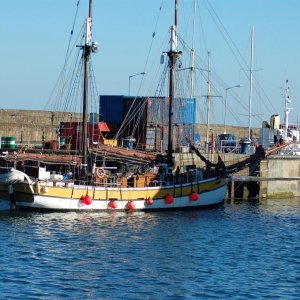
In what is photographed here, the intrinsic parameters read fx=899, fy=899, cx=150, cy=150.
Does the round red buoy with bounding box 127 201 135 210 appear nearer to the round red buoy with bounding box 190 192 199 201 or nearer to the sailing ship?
the sailing ship

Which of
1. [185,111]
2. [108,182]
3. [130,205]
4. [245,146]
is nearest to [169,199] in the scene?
[130,205]

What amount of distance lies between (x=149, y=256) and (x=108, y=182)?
16.8 m

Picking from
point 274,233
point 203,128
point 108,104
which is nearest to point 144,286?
point 274,233

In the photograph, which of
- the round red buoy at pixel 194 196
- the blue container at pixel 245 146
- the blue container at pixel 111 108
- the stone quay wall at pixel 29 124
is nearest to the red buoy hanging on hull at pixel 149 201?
the round red buoy at pixel 194 196

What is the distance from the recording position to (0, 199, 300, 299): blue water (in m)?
29.5

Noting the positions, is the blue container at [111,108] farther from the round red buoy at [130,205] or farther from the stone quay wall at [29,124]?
the round red buoy at [130,205]

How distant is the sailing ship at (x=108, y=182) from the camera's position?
4931cm

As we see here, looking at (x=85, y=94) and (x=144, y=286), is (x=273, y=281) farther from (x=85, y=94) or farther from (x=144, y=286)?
(x=85, y=94)

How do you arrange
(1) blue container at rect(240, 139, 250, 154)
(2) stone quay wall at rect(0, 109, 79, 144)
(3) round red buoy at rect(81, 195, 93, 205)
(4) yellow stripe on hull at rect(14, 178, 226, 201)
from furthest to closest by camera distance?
1. (2) stone quay wall at rect(0, 109, 79, 144)
2. (1) blue container at rect(240, 139, 250, 154)
3. (3) round red buoy at rect(81, 195, 93, 205)
4. (4) yellow stripe on hull at rect(14, 178, 226, 201)

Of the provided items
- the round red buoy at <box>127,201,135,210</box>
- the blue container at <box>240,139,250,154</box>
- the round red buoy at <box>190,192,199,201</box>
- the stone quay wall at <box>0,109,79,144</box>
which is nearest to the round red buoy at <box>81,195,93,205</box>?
the round red buoy at <box>127,201,135,210</box>

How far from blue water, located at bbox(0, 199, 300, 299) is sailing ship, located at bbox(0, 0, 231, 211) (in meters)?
1.25

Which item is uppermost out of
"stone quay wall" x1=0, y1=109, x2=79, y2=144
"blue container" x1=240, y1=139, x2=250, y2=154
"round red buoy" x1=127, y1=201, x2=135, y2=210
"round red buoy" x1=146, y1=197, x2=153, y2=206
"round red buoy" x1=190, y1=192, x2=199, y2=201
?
"stone quay wall" x1=0, y1=109, x2=79, y2=144

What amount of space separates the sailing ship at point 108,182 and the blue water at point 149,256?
49.1 inches

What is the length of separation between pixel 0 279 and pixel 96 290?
3398mm
